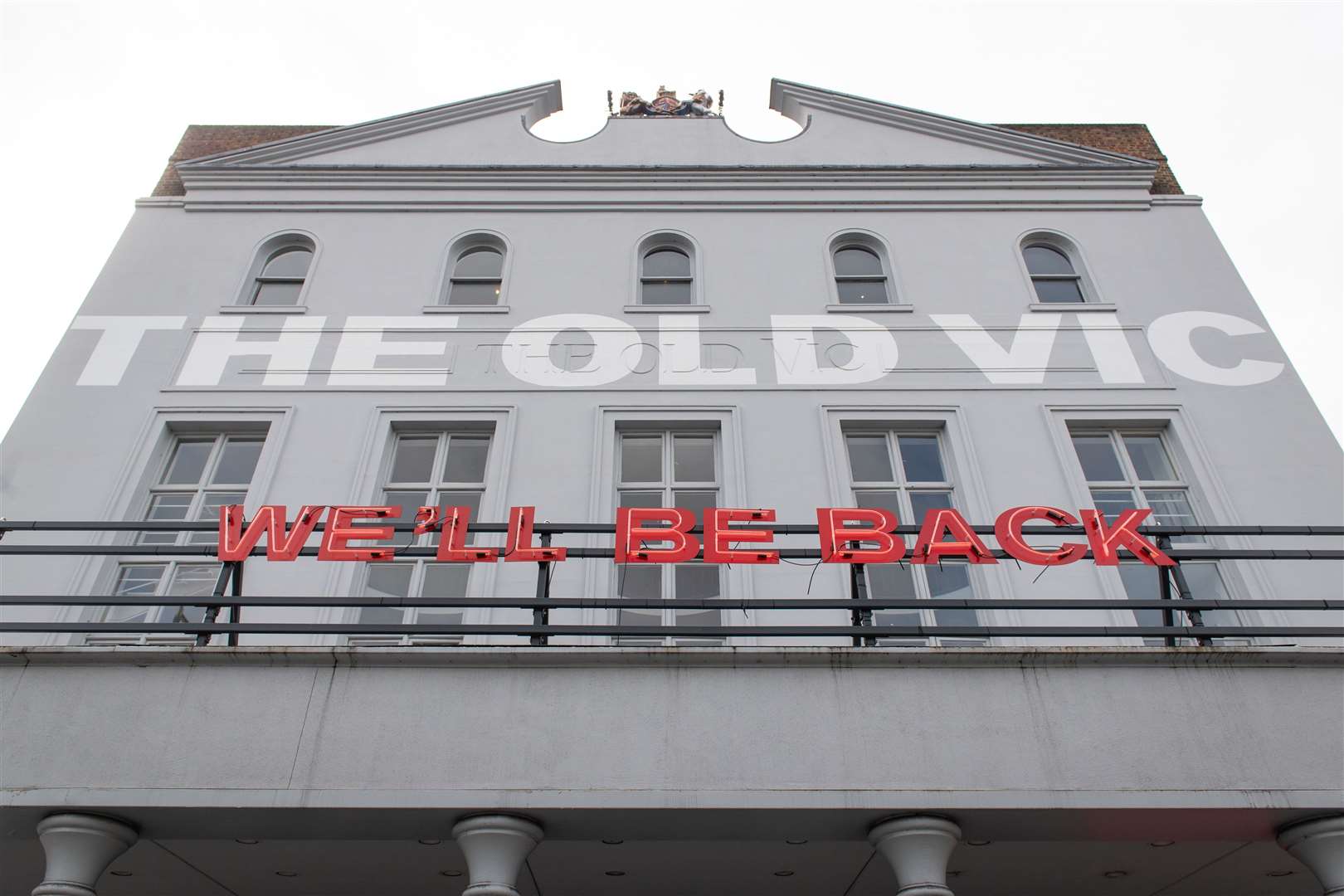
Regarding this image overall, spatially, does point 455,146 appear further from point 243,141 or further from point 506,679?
point 506,679

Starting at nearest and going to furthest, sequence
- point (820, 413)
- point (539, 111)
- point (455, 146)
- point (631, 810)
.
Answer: point (631, 810) → point (820, 413) → point (455, 146) → point (539, 111)

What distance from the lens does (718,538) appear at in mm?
8281

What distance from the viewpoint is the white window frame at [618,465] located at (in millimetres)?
9555

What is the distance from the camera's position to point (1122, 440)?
1141cm

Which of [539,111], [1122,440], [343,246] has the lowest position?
[1122,440]

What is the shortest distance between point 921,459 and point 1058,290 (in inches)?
161

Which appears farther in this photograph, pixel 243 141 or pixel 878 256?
pixel 243 141

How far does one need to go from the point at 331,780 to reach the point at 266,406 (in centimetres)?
593

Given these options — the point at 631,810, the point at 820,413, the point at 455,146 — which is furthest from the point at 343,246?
the point at 631,810

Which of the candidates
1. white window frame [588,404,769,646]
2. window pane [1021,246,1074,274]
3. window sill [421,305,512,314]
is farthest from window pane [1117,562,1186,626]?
window sill [421,305,512,314]

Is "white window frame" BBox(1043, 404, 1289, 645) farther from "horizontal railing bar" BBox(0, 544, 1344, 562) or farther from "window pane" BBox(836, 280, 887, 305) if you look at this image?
"window pane" BBox(836, 280, 887, 305)

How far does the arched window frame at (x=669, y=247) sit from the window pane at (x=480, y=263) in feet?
6.70

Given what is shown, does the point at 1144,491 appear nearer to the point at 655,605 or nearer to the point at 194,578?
the point at 655,605

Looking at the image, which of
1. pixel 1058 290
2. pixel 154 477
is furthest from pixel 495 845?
pixel 1058 290
